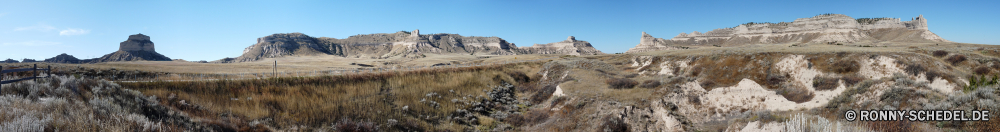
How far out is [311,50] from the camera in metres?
197

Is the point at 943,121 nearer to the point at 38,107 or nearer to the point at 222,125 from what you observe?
the point at 222,125

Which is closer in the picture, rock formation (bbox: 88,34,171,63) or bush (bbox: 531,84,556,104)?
bush (bbox: 531,84,556,104)

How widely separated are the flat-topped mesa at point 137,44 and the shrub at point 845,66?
692 feet

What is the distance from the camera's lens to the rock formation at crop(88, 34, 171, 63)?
136m

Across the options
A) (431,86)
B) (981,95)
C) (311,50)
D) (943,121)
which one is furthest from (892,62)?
(311,50)

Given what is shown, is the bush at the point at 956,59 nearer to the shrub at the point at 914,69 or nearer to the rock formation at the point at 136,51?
the shrub at the point at 914,69

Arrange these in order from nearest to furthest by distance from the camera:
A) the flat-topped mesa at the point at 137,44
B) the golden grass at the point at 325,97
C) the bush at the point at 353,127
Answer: the bush at the point at 353,127, the golden grass at the point at 325,97, the flat-topped mesa at the point at 137,44

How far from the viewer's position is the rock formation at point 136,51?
135837 millimetres

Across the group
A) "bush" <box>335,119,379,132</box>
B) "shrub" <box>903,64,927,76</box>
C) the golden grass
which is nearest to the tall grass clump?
the golden grass

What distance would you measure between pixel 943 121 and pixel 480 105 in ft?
46.0

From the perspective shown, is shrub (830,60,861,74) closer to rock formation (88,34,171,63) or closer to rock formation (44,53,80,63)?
rock formation (44,53,80,63)

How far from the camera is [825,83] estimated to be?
14141mm

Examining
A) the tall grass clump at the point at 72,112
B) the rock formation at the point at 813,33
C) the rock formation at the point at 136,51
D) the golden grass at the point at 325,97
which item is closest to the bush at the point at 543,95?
the golden grass at the point at 325,97

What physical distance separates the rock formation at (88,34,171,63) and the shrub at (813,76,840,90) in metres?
194
